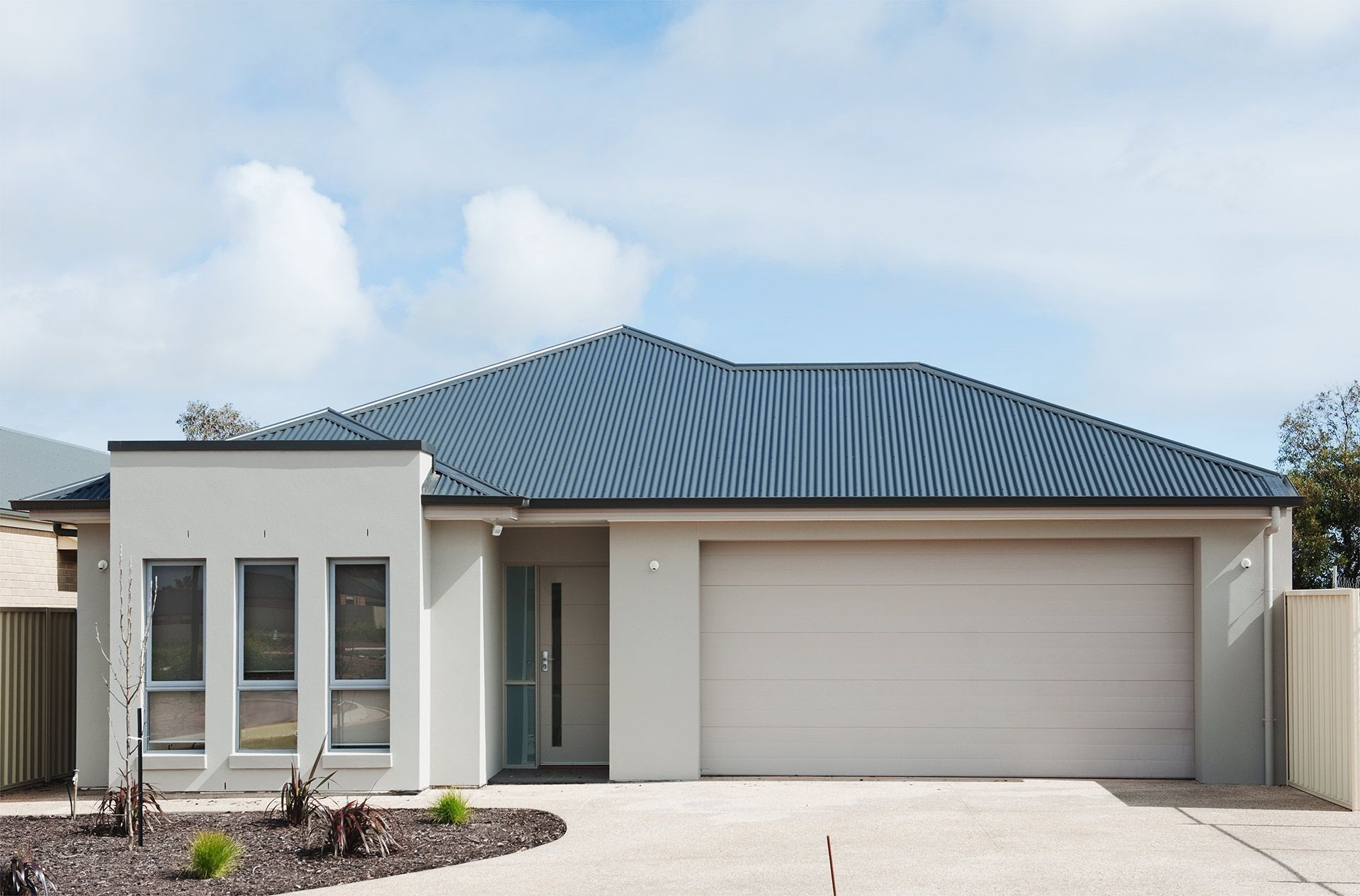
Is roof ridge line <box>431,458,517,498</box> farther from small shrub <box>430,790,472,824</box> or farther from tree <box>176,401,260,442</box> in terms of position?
tree <box>176,401,260,442</box>

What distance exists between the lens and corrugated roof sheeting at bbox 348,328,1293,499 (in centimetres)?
1467

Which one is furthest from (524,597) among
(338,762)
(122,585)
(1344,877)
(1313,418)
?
(1313,418)

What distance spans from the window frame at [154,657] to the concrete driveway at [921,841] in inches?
126

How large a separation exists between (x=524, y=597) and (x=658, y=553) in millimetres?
2139

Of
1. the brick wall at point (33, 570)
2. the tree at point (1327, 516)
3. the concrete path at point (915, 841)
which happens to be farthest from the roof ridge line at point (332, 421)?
the tree at point (1327, 516)

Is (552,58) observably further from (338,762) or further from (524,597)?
(338,762)

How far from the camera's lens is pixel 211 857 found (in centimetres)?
970

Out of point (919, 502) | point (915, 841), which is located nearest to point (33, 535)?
point (919, 502)

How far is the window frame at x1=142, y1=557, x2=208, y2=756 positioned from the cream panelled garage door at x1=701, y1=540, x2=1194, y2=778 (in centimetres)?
558

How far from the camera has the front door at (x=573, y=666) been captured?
51.9 feet

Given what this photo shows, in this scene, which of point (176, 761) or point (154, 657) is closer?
point (176, 761)

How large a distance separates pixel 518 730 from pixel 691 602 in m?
2.91

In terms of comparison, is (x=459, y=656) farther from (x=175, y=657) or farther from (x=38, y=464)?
(x=38, y=464)

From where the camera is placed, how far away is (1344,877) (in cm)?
936
